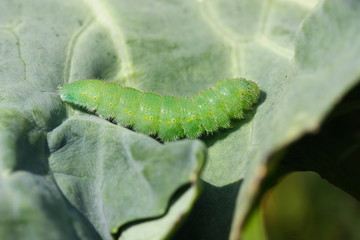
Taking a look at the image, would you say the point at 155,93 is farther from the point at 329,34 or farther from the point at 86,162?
the point at 329,34

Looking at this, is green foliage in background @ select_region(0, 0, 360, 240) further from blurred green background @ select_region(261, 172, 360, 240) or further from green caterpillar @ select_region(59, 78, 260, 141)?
blurred green background @ select_region(261, 172, 360, 240)

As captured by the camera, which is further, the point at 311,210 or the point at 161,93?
the point at 311,210

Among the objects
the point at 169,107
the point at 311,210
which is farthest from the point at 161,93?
the point at 311,210

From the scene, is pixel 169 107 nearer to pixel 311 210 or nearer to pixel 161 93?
pixel 161 93

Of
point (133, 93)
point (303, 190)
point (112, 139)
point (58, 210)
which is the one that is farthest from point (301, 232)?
point (58, 210)

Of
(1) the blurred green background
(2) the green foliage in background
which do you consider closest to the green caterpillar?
(2) the green foliage in background

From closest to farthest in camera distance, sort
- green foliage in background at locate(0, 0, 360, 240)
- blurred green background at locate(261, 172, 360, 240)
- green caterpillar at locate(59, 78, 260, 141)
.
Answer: green foliage in background at locate(0, 0, 360, 240)
green caterpillar at locate(59, 78, 260, 141)
blurred green background at locate(261, 172, 360, 240)
